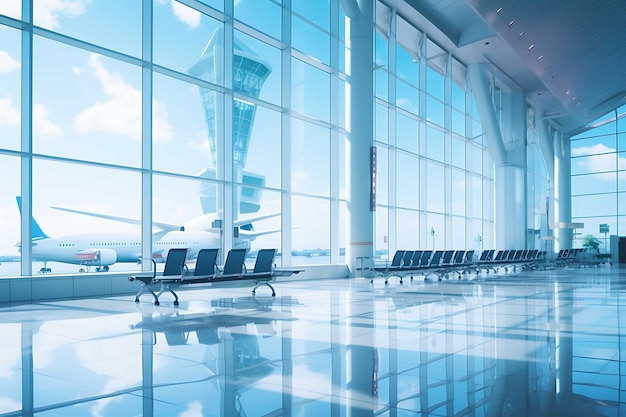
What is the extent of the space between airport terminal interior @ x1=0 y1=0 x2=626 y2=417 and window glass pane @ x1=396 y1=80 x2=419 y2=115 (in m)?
0.14

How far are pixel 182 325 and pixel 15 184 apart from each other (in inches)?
195

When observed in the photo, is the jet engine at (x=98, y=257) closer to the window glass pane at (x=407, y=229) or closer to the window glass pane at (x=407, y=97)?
the window glass pane at (x=407, y=229)

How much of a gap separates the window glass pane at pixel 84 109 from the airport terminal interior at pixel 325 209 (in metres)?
0.21

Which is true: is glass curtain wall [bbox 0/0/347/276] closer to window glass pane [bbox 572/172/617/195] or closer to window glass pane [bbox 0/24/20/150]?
window glass pane [bbox 0/24/20/150]

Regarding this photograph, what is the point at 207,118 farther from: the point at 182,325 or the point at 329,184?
the point at 182,325

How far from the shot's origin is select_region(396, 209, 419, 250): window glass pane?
20.0 m

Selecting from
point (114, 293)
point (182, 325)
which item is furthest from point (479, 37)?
point (182, 325)

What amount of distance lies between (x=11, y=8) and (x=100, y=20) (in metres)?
17.4

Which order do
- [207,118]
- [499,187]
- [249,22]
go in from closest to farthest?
[249,22]
[499,187]
[207,118]

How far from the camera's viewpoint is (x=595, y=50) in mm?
19766

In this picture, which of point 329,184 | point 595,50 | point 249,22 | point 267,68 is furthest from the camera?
point 267,68

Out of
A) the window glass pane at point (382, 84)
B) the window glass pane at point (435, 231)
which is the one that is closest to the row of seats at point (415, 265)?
the window glass pane at point (435, 231)

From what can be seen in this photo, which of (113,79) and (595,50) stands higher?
(113,79)

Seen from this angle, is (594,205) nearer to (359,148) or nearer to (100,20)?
(359,148)
